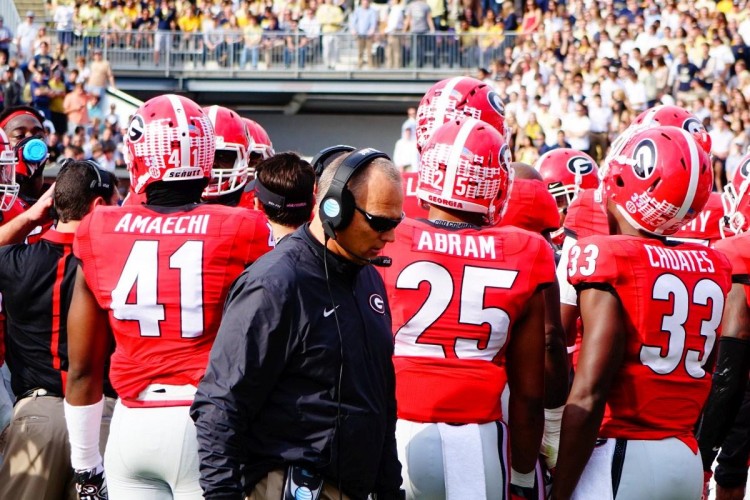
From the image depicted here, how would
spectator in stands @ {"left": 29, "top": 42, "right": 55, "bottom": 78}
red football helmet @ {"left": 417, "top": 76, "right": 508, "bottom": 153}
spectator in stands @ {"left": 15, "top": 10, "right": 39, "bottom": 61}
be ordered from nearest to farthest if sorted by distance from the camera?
red football helmet @ {"left": 417, "top": 76, "right": 508, "bottom": 153} < spectator in stands @ {"left": 29, "top": 42, "right": 55, "bottom": 78} < spectator in stands @ {"left": 15, "top": 10, "right": 39, "bottom": 61}

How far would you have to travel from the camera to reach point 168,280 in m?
4.09

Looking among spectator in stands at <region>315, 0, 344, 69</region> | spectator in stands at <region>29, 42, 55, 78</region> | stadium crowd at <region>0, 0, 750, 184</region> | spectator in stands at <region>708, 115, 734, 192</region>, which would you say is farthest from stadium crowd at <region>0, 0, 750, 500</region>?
spectator in stands at <region>315, 0, 344, 69</region>

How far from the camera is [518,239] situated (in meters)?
4.00

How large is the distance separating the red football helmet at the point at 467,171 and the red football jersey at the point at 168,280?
64cm

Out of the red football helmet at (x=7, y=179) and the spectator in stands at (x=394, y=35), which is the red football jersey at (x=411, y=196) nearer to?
the red football helmet at (x=7, y=179)

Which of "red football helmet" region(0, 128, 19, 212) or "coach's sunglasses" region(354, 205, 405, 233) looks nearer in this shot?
"coach's sunglasses" region(354, 205, 405, 233)

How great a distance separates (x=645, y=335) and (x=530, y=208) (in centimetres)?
116

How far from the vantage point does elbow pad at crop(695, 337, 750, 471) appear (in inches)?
209

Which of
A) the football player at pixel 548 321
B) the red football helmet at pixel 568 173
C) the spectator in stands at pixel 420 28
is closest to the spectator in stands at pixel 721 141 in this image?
the spectator in stands at pixel 420 28

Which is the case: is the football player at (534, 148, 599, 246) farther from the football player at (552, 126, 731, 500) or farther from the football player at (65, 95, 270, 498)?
the football player at (65, 95, 270, 498)

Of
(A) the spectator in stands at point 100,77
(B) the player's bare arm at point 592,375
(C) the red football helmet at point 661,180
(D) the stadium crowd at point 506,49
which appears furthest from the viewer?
(A) the spectator in stands at point 100,77

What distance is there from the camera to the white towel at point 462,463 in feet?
13.0

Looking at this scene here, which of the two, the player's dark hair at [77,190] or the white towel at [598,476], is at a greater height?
the player's dark hair at [77,190]

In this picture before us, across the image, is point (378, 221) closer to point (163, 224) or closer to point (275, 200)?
point (163, 224)
